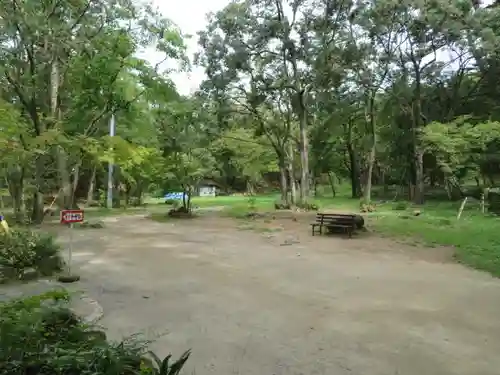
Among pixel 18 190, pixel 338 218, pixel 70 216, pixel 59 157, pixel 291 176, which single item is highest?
pixel 59 157

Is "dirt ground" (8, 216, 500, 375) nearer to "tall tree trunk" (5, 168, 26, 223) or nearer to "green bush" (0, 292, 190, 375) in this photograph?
"green bush" (0, 292, 190, 375)

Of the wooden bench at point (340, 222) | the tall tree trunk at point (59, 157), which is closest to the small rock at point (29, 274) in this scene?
the tall tree trunk at point (59, 157)

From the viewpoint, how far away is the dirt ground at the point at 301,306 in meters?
4.18

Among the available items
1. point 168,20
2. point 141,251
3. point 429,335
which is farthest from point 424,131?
point 429,335

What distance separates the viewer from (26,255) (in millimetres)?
7301

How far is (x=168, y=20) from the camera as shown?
13953 mm

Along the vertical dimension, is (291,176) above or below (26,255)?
above

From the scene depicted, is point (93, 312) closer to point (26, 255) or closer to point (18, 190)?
point (26, 255)

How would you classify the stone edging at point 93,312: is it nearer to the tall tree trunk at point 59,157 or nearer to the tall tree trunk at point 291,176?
the tall tree trunk at point 59,157

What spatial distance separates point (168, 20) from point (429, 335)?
1258 centimetres

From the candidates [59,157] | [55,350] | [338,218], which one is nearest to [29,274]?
[55,350]

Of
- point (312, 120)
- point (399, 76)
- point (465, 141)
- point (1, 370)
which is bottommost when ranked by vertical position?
point (1, 370)

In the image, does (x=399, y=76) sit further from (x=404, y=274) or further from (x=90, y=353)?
(x=90, y=353)

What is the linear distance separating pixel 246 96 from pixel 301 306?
16933 millimetres
